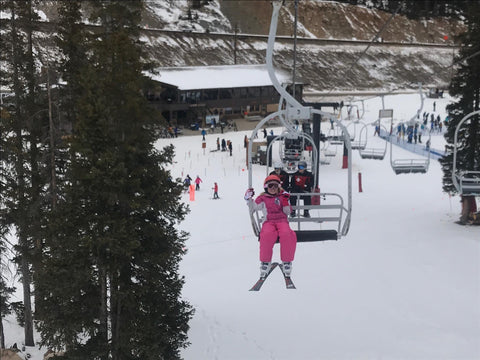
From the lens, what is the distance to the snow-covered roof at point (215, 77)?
169 feet

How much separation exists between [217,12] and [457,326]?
9160 cm

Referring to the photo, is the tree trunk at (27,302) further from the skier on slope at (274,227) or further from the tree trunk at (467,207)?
the tree trunk at (467,207)

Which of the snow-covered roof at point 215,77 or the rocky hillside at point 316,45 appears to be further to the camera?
the rocky hillside at point 316,45

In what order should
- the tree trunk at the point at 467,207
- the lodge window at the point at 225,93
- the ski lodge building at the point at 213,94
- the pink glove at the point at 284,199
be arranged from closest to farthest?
the pink glove at the point at 284,199, the tree trunk at the point at 467,207, the ski lodge building at the point at 213,94, the lodge window at the point at 225,93

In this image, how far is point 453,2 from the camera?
10569 cm

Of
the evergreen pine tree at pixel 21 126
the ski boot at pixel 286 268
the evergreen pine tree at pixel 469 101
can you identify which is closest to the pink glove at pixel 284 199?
the ski boot at pixel 286 268

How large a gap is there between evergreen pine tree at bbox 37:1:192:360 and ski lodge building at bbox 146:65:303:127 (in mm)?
38073

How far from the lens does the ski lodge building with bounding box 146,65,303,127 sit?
1966 inches

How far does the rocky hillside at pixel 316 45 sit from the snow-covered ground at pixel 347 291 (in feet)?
186

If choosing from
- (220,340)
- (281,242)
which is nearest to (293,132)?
(281,242)

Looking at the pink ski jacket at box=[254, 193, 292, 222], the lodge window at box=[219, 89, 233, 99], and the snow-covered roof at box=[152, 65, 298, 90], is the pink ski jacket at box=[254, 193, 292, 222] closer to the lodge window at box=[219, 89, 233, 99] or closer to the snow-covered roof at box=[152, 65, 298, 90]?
the snow-covered roof at box=[152, 65, 298, 90]

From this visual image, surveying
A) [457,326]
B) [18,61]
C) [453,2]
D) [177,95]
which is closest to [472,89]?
[457,326]

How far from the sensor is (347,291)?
49.8 feet

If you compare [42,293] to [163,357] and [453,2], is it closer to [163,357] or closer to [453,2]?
[163,357]
